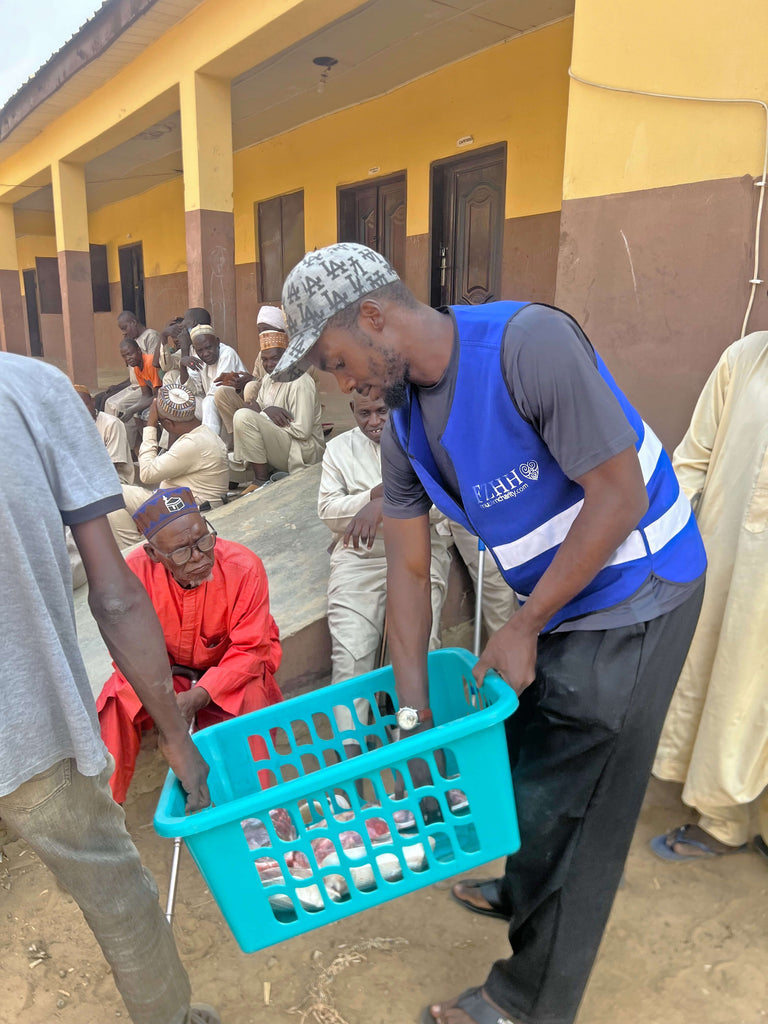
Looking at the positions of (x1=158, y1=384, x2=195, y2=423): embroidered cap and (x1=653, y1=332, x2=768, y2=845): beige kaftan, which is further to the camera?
(x1=158, y1=384, x2=195, y2=423): embroidered cap

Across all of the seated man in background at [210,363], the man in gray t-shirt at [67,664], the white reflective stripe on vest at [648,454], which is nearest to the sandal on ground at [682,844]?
the white reflective stripe on vest at [648,454]

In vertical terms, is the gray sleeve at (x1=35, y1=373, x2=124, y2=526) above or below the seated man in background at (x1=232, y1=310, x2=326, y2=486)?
above

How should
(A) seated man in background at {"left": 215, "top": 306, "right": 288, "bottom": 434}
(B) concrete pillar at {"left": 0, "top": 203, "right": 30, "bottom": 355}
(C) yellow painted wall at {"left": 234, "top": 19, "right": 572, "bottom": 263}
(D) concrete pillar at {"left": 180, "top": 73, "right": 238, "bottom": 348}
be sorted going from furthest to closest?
(B) concrete pillar at {"left": 0, "top": 203, "right": 30, "bottom": 355}, (D) concrete pillar at {"left": 180, "top": 73, "right": 238, "bottom": 348}, (C) yellow painted wall at {"left": 234, "top": 19, "right": 572, "bottom": 263}, (A) seated man in background at {"left": 215, "top": 306, "right": 288, "bottom": 434}

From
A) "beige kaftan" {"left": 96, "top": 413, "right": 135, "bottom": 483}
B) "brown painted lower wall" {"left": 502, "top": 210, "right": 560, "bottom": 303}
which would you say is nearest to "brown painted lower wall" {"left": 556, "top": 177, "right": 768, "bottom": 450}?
"brown painted lower wall" {"left": 502, "top": 210, "right": 560, "bottom": 303}

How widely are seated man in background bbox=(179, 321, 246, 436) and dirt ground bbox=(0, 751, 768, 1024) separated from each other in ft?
14.9

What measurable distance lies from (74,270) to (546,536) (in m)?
10.5

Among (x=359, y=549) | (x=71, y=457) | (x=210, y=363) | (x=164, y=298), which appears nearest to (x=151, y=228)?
(x=164, y=298)

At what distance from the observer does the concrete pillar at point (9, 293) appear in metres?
13.1

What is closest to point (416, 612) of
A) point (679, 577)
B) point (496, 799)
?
point (496, 799)

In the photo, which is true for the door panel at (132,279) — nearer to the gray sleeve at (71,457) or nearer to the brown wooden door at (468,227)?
the brown wooden door at (468,227)

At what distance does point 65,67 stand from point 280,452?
6420mm

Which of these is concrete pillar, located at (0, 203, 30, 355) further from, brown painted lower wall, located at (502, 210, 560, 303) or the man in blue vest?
the man in blue vest

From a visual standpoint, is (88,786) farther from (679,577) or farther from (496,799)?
(679,577)

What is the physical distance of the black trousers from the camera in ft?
5.33
